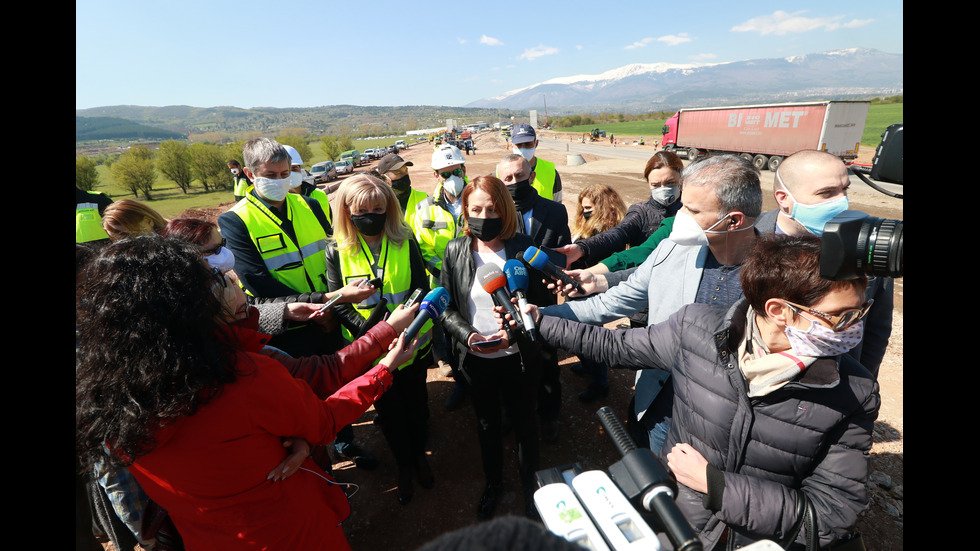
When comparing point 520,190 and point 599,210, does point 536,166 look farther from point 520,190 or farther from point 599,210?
point 520,190

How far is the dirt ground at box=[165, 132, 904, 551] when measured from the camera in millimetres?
2934

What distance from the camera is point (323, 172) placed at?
28.7m

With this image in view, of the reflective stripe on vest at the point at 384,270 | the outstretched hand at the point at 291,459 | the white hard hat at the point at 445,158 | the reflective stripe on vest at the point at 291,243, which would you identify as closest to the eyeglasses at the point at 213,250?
the reflective stripe on vest at the point at 291,243

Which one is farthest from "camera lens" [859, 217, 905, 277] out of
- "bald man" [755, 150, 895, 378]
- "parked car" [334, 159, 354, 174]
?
"parked car" [334, 159, 354, 174]

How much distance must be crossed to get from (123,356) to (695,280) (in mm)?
2366

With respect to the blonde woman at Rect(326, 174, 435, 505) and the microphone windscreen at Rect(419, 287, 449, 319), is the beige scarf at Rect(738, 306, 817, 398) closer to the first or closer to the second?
the microphone windscreen at Rect(419, 287, 449, 319)

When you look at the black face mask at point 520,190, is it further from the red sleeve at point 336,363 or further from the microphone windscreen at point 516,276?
the red sleeve at point 336,363

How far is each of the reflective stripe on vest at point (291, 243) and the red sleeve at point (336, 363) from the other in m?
1.22

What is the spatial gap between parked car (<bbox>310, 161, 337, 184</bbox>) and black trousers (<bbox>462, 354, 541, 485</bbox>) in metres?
28.0

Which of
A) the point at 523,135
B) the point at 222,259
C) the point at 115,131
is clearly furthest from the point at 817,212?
the point at 115,131

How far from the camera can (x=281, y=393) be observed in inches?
57.7

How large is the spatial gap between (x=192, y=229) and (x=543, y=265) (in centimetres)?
217
